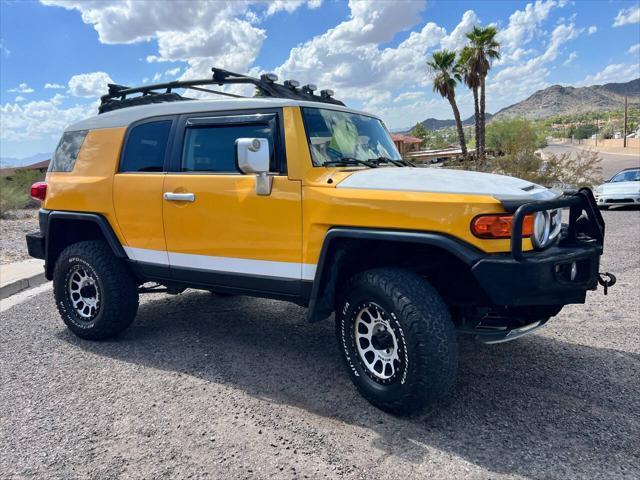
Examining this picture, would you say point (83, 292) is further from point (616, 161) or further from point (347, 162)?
point (616, 161)

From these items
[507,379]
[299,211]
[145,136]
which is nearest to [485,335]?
[507,379]

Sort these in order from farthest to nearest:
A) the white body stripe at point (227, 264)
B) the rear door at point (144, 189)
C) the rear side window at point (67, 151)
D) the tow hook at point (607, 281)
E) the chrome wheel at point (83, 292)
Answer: the rear side window at point (67, 151)
the chrome wheel at point (83, 292)
the rear door at point (144, 189)
the white body stripe at point (227, 264)
the tow hook at point (607, 281)

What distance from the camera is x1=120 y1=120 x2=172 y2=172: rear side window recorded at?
4234 mm

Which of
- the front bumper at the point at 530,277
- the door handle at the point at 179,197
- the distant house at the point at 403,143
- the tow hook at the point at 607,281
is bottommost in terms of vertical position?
the tow hook at the point at 607,281

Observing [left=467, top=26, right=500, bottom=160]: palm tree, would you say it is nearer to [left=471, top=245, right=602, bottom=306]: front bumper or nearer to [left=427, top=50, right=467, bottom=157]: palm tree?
[left=427, top=50, right=467, bottom=157]: palm tree

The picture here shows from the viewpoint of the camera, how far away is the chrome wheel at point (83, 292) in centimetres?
458

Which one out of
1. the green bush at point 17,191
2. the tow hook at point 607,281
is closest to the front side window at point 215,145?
the tow hook at point 607,281

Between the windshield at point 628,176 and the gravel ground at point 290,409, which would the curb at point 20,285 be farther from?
the windshield at point 628,176

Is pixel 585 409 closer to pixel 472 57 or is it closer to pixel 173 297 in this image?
pixel 173 297

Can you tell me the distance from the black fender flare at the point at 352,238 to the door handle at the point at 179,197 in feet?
4.04

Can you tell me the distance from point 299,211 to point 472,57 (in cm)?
3149

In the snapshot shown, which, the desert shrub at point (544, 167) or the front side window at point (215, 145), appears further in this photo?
the desert shrub at point (544, 167)

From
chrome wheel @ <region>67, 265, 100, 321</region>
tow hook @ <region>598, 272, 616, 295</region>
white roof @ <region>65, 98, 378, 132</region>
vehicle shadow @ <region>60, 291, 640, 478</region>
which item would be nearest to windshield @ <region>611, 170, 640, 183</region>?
vehicle shadow @ <region>60, 291, 640, 478</region>

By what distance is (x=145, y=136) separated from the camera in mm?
4375
